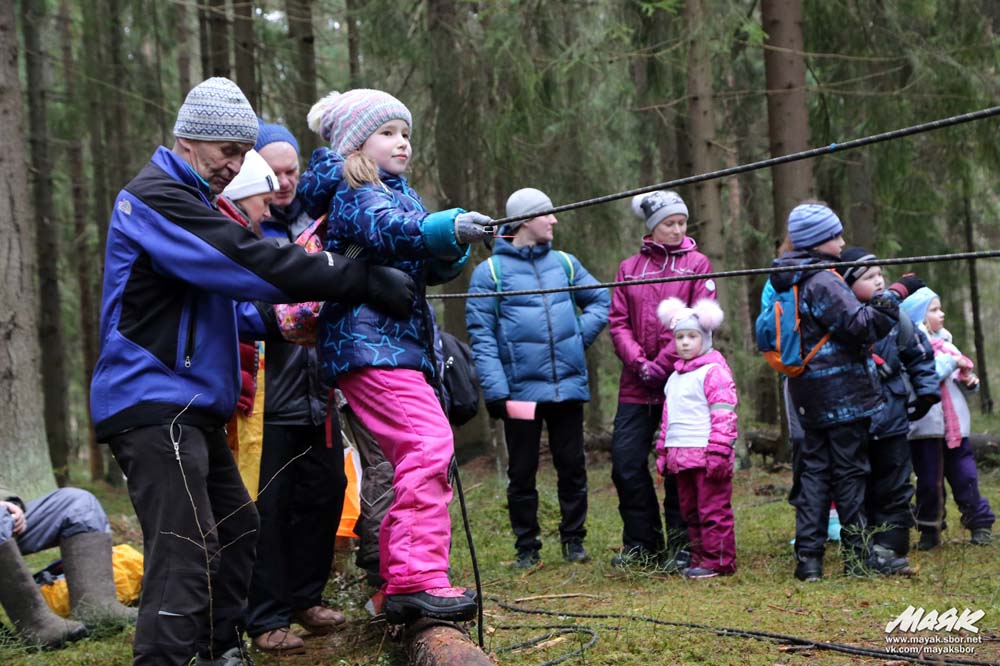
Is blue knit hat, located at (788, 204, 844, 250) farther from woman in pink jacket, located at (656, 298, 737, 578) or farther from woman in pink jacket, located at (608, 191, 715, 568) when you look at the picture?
woman in pink jacket, located at (608, 191, 715, 568)

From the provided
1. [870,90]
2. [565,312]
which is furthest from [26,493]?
[870,90]

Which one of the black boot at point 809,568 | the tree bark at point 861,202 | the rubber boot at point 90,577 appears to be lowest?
the black boot at point 809,568

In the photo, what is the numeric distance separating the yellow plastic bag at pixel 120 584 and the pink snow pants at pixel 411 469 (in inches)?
94.1

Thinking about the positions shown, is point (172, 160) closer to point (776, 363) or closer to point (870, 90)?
point (776, 363)

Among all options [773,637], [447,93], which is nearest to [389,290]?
[773,637]

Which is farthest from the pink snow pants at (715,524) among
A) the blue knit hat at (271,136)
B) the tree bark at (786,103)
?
the tree bark at (786,103)

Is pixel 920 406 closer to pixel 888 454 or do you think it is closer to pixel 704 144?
pixel 888 454

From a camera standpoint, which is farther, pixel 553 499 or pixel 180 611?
pixel 553 499

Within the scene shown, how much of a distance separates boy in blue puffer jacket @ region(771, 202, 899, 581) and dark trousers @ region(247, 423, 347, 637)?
8.47 ft

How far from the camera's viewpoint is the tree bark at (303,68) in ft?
40.9

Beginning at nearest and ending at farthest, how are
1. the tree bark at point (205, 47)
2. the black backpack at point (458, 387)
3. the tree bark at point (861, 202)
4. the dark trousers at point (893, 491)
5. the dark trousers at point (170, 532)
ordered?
the dark trousers at point (170, 532), the black backpack at point (458, 387), the dark trousers at point (893, 491), the tree bark at point (205, 47), the tree bark at point (861, 202)

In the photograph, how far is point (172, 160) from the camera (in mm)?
3619

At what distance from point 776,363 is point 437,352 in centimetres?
250

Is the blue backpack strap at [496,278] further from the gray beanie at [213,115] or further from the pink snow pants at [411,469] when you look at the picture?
the gray beanie at [213,115]
